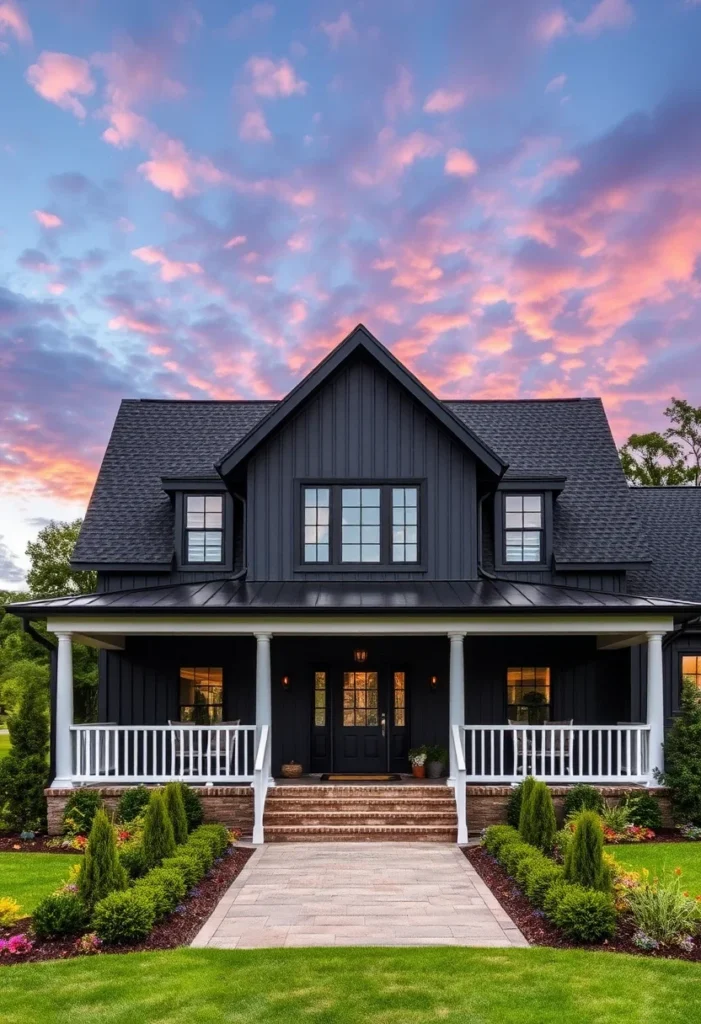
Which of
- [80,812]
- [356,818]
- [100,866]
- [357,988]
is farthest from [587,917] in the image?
[80,812]

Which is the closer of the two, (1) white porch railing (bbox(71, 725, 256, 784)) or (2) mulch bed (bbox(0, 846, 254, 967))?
(2) mulch bed (bbox(0, 846, 254, 967))

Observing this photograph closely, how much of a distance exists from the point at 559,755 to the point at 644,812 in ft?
7.06

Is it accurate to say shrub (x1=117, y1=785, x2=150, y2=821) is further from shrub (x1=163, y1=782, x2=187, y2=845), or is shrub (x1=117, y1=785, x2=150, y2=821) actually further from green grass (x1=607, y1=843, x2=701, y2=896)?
green grass (x1=607, y1=843, x2=701, y2=896)

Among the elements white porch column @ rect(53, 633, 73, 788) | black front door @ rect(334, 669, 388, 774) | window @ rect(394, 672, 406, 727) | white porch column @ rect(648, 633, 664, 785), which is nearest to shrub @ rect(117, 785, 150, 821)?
white porch column @ rect(53, 633, 73, 788)

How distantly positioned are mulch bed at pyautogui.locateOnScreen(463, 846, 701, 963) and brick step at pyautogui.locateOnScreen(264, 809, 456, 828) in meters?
2.81

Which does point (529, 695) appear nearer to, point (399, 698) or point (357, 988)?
point (399, 698)

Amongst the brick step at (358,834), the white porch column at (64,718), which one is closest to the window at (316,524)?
the white porch column at (64,718)

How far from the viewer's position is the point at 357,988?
21.7 ft

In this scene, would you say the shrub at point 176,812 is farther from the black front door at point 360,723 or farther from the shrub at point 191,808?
the black front door at point 360,723

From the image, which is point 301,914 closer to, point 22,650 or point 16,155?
point 16,155

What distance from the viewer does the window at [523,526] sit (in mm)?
Result: 17656

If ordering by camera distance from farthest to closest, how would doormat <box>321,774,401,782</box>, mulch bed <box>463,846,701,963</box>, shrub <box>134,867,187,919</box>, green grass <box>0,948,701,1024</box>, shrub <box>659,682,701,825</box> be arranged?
doormat <box>321,774,401,782</box>, shrub <box>659,682,701,825</box>, shrub <box>134,867,187,919</box>, mulch bed <box>463,846,701,963</box>, green grass <box>0,948,701,1024</box>

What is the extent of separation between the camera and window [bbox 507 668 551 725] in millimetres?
16969

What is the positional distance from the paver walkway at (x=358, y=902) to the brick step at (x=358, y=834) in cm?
63
